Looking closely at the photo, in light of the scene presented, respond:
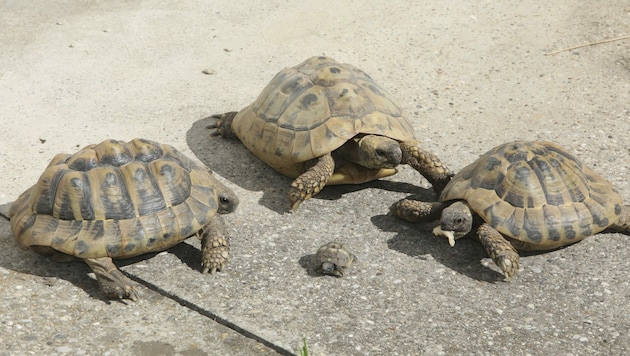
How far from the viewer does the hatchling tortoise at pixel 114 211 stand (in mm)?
4379

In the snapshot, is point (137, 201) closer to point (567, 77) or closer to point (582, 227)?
point (582, 227)

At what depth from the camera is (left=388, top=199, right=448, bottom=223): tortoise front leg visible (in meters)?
5.02

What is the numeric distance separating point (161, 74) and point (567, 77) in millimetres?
3689

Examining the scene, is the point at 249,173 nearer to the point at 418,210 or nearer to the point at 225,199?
the point at 225,199

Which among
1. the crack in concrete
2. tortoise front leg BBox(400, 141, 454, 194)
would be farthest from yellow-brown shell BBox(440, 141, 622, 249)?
the crack in concrete

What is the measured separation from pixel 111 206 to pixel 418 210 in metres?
1.89

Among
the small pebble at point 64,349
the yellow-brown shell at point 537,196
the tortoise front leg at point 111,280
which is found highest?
the yellow-brown shell at point 537,196

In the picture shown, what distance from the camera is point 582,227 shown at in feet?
15.4

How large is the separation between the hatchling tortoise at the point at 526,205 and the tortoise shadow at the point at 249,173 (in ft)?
2.84

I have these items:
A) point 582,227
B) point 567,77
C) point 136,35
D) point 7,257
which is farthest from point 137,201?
point 567,77

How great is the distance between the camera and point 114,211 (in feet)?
14.6

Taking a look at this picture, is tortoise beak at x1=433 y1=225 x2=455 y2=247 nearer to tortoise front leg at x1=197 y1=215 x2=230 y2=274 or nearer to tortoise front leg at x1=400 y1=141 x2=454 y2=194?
tortoise front leg at x1=400 y1=141 x2=454 y2=194

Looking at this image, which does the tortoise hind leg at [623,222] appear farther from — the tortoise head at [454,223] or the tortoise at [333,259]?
the tortoise at [333,259]

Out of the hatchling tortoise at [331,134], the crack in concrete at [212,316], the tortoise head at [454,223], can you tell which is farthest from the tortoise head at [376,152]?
the crack in concrete at [212,316]
